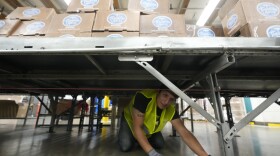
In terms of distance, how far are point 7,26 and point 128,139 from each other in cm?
142

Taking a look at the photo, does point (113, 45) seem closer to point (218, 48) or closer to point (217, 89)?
point (218, 48)

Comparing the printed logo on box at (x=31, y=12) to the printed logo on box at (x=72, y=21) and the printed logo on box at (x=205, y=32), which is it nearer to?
the printed logo on box at (x=72, y=21)

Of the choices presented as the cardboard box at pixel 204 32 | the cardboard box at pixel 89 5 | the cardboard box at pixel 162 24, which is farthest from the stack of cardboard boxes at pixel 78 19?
the cardboard box at pixel 204 32

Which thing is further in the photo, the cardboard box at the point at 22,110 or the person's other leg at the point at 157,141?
the cardboard box at the point at 22,110

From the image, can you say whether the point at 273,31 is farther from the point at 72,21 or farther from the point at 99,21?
the point at 72,21

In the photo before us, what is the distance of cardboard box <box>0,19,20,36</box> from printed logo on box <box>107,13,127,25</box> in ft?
2.37

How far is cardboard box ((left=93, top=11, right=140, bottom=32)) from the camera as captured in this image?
119 centimetres

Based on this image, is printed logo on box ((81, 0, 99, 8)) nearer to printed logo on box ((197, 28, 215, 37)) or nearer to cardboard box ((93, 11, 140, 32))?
cardboard box ((93, 11, 140, 32))

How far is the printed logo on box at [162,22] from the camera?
47.2 inches

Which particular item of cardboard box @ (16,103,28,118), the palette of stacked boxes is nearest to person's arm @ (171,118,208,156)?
the palette of stacked boxes

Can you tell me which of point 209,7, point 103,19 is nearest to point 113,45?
point 103,19

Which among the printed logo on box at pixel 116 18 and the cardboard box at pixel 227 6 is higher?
the cardboard box at pixel 227 6

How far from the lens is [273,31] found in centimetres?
108

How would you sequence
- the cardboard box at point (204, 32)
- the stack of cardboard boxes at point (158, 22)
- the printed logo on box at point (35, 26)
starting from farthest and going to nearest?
the cardboard box at point (204, 32), the printed logo on box at point (35, 26), the stack of cardboard boxes at point (158, 22)
